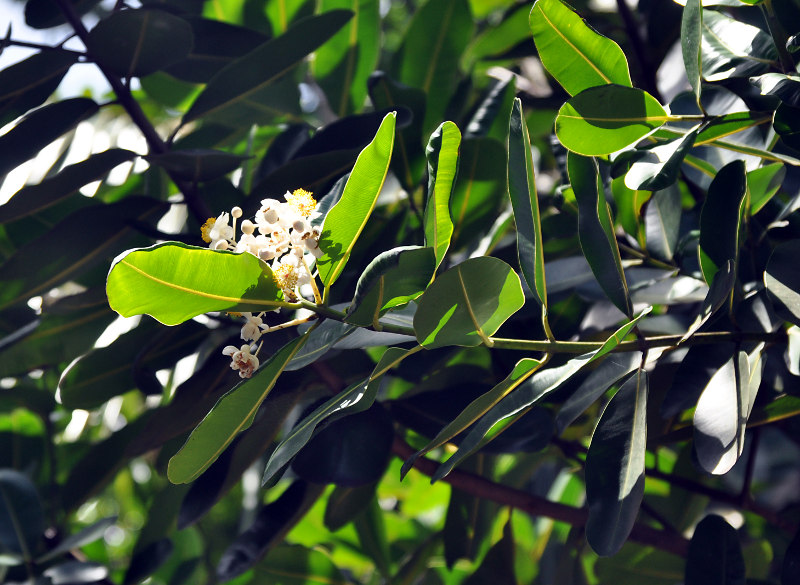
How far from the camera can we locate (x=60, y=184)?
1.05m

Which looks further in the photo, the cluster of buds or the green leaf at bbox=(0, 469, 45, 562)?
the green leaf at bbox=(0, 469, 45, 562)

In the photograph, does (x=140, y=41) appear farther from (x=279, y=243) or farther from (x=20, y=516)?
(x=20, y=516)

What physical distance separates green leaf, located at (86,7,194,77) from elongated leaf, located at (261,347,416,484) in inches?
25.7

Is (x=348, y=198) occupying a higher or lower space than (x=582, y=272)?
higher

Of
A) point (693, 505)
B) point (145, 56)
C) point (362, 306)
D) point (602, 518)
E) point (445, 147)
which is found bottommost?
point (693, 505)

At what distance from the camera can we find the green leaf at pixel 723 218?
821 millimetres

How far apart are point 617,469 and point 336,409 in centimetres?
32

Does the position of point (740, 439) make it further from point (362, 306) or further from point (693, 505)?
point (693, 505)

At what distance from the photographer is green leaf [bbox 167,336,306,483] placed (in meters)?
0.70

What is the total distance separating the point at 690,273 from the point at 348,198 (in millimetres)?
584

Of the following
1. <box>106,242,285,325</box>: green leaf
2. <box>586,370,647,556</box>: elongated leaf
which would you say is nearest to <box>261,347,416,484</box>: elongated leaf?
<box>106,242,285,325</box>: green leaf

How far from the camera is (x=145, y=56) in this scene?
1.14 m

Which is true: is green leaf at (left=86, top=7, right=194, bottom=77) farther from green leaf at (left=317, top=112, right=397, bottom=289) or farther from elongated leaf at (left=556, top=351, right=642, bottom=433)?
elongated leaf at (left=556, top=351, right=642, bottom=433)

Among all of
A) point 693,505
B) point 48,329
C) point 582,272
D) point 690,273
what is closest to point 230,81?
point 48,329
